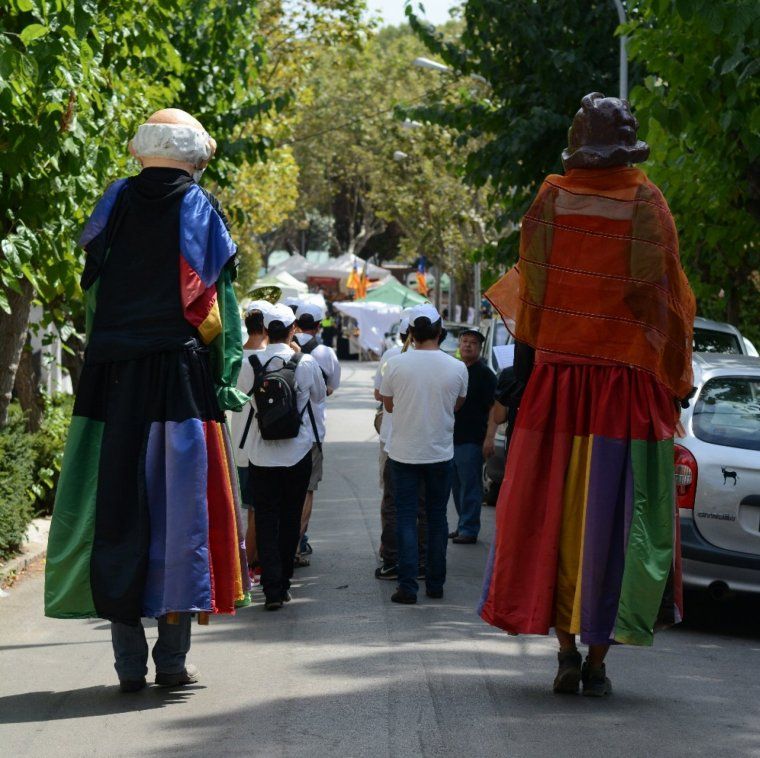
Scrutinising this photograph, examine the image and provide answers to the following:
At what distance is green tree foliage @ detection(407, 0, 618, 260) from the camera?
17031 mm

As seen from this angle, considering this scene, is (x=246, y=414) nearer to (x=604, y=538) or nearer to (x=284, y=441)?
(x=284, y=441)

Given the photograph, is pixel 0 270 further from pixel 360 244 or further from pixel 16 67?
pixel 360 244

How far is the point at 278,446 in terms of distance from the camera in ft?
27.9

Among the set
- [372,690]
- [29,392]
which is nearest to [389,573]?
[372,690]

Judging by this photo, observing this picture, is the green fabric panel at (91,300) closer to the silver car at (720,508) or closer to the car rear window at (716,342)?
the silver car at (720,508)

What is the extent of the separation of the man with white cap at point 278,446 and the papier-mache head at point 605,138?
10.1 ft

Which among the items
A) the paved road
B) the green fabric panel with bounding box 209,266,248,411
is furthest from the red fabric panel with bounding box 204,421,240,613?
the paved road

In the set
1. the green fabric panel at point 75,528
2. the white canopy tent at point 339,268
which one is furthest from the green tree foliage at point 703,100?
the white canopy tent at point 339,268

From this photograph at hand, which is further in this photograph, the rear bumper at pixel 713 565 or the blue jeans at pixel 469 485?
the blue jeans at pixel 469 485

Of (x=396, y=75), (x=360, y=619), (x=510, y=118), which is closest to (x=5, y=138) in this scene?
(x=360, y=619)

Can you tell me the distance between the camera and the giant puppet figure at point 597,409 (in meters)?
5.77

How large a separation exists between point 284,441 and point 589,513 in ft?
10.1

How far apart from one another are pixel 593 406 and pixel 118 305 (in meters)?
1.98

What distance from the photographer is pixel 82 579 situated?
230 inches
